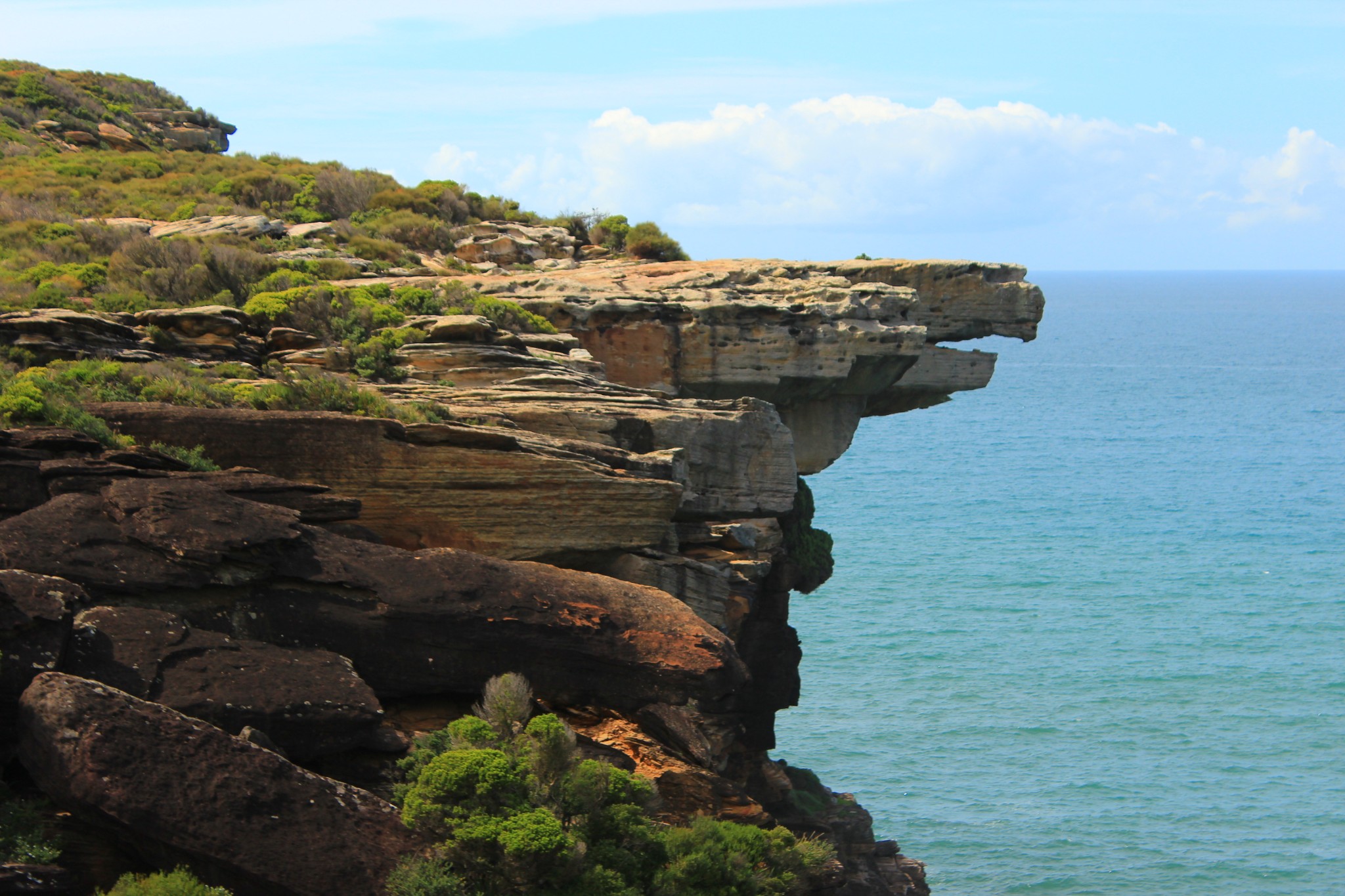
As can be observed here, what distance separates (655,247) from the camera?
4125cm

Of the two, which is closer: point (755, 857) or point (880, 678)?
point (755, 857)

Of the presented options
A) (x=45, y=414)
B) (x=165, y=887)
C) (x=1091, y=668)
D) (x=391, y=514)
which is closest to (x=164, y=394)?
(x=45, y=414)

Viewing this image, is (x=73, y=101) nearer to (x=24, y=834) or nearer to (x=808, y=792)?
(x=808, y=792)

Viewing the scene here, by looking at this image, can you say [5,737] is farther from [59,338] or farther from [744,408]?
[744,408]

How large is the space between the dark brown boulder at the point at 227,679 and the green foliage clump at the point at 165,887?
2121mm

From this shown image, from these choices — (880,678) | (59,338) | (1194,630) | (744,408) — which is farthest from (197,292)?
Answer: (1194,630)

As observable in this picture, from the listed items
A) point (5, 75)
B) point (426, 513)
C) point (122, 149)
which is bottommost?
point (426, 513)

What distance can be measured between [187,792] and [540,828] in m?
4.30

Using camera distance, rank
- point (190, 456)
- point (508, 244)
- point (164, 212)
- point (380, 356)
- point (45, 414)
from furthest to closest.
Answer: point (164, 212) < point (508, 244) < point (380, 356) < point (190, 456) < point (45, 414)

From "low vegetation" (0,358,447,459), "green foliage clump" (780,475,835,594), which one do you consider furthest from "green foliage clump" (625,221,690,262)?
"low vegetation" (0,358,447,459)

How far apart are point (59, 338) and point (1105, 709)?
4768 centimetres

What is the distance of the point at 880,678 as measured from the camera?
57125 mm

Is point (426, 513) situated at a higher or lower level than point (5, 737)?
higher

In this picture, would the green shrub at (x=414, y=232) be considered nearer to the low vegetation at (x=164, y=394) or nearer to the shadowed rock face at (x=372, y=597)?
the low vegetation at (x=164, y=394)
